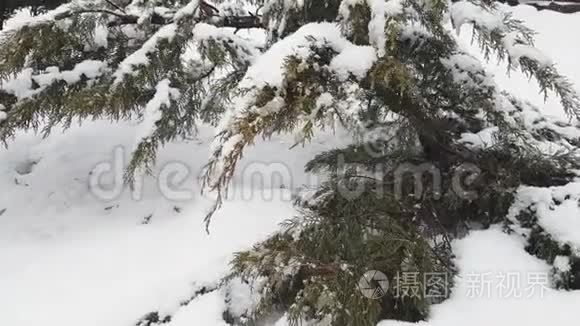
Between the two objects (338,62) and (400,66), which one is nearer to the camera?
(400,66)

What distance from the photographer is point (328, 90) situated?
1.50m

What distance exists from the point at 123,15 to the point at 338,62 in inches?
36.6

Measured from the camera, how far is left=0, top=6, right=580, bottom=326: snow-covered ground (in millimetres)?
1565

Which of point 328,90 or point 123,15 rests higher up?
point 123,15

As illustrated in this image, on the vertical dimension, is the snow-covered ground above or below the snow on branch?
below

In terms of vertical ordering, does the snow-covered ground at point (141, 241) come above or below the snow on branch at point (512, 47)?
below

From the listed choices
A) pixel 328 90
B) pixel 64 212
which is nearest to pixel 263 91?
pixel 328 90

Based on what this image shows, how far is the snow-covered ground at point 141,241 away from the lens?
1565 mm

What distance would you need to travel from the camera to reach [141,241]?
6.87 feet

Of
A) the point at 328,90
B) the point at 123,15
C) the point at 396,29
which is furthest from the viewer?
the point at 123,15

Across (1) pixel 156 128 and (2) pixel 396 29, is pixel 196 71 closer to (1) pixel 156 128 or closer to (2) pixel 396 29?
(1) pixel 156 128

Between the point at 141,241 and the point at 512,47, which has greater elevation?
the point at 512,47

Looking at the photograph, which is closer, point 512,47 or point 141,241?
point 512,47

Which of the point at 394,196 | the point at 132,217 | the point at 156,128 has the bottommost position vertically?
the point at 132,217
